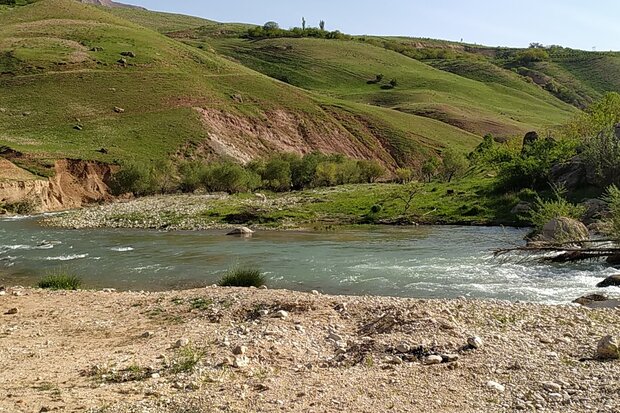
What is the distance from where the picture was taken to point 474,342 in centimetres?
1402

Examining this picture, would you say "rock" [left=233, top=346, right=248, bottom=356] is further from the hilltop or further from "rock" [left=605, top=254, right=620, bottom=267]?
the hilltop

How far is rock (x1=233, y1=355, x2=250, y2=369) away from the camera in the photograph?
522 inches

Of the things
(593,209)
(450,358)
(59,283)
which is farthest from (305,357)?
(593,209)

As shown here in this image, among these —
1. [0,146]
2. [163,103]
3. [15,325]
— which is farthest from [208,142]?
[15,325]

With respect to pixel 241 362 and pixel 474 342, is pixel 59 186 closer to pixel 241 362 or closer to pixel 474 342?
pixel 241 362

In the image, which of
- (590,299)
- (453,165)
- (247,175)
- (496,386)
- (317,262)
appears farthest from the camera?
(453,165)

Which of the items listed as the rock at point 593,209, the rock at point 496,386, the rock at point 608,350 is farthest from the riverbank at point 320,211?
the rock at point 496,386

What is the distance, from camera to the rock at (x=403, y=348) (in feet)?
45.6

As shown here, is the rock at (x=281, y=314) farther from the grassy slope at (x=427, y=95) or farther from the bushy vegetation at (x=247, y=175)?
the grassy slope at (x=427, y=95)

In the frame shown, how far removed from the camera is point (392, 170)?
11388cm

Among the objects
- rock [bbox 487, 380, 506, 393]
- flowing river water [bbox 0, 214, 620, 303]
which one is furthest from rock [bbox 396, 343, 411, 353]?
flowing river water [bbox 0, 214, 620, 303]

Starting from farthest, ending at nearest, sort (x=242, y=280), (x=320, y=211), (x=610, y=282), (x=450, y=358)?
(x=320, y=211) < (x=242, y=280) < (x=610, y=282) < (x=450, y=358)

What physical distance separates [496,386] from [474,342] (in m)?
2.57

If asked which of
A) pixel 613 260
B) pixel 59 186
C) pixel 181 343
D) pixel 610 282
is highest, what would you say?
pixel 181 343
